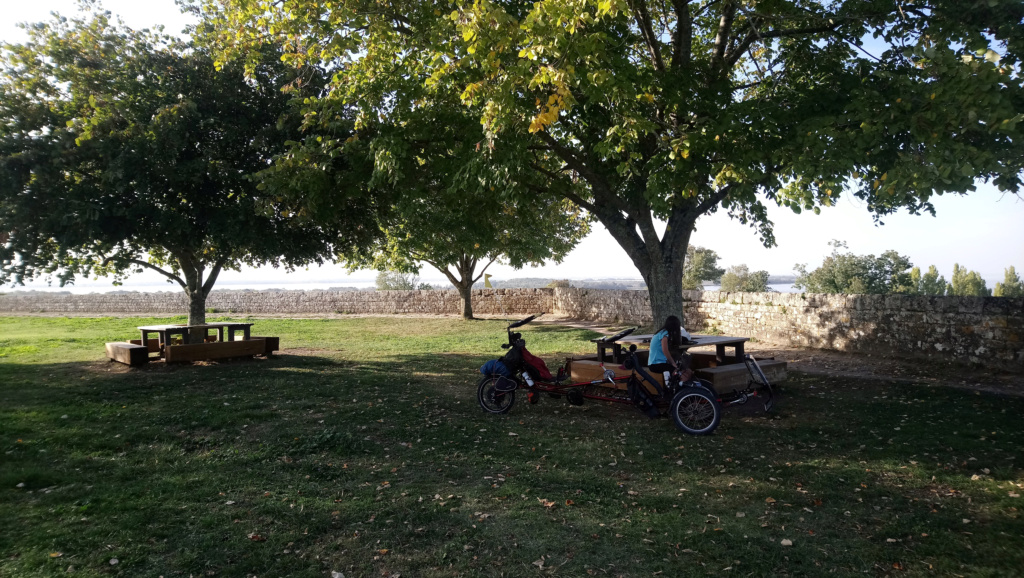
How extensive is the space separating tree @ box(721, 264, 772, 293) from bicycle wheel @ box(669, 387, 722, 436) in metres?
55.4

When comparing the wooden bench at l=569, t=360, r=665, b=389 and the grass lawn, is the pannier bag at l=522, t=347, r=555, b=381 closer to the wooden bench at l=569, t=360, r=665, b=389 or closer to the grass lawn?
the grass lawn

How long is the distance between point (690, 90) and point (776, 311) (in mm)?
8853

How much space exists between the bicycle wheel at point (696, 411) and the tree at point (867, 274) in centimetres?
3457

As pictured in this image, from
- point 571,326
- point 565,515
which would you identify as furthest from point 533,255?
point 565,515

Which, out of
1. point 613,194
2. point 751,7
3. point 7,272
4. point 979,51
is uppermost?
point 751,7

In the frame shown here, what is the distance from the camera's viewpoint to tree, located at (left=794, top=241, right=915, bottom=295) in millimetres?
37125

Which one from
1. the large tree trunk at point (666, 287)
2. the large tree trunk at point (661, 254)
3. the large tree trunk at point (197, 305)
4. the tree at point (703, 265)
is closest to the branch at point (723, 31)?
the large tree trunk at point (661, 254)

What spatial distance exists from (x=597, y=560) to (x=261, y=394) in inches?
269

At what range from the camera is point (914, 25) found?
26.3ft

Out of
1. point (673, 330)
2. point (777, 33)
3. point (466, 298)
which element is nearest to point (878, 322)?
point (777, 33)

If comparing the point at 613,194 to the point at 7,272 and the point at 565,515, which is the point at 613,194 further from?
the point at 7,272

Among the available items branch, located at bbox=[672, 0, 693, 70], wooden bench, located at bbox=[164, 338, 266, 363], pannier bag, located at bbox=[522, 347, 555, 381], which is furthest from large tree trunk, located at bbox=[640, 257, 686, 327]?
wooden bench, located at bbox=[164, 338, 266, 363]

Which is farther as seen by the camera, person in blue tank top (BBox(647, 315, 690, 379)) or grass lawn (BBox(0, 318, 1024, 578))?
person in blue tank top (BBox(647, 315, 690, 379))

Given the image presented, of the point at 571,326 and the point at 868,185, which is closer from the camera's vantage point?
the point at 868,185
